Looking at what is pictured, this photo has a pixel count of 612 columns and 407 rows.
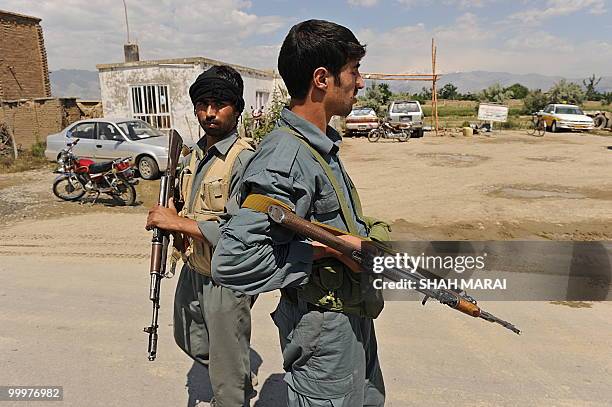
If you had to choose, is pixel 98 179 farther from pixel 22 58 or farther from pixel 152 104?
pixel 22 58

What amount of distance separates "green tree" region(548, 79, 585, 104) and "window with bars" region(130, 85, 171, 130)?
37160 millimetres

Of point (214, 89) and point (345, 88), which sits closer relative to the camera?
point (345, 88)

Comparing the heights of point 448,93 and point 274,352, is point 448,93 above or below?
above

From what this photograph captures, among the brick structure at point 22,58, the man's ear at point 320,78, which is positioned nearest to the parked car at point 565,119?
the brick structure at point 22,58

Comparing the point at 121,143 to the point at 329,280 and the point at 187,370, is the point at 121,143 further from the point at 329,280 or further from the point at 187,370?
the point at 329,280

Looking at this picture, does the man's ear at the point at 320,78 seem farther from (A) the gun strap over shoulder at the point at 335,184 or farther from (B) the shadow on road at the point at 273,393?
(B) the shadow on road at the point at 273,393

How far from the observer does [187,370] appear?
295 cm

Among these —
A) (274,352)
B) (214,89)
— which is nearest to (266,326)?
(274,352)

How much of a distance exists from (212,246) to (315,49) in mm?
1068

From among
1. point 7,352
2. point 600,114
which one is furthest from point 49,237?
point 600,114

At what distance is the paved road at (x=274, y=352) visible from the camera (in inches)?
105

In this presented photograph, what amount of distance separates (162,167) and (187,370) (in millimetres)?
8046

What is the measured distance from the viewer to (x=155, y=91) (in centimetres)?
1303

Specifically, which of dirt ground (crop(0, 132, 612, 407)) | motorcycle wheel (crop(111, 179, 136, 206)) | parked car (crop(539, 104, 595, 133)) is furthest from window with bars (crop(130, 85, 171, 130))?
parked car (crop(539, 104, 595, 133))
